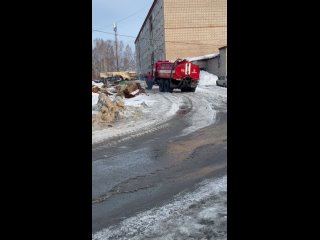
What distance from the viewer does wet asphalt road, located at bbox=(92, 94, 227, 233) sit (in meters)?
4.23

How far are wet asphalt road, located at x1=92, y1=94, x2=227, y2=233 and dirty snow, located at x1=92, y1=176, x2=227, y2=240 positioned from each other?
218 millimetres

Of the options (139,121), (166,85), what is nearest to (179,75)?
(166,85)

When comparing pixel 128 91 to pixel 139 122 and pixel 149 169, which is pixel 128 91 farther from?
pixel 149 169

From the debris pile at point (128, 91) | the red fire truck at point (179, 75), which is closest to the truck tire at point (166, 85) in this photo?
the red fire truck at point (179, 75)

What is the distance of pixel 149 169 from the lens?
582cm

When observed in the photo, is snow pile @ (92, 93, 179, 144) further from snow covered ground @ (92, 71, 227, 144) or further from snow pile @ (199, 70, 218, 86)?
snow pile @ (199, 70, 218, 86)
